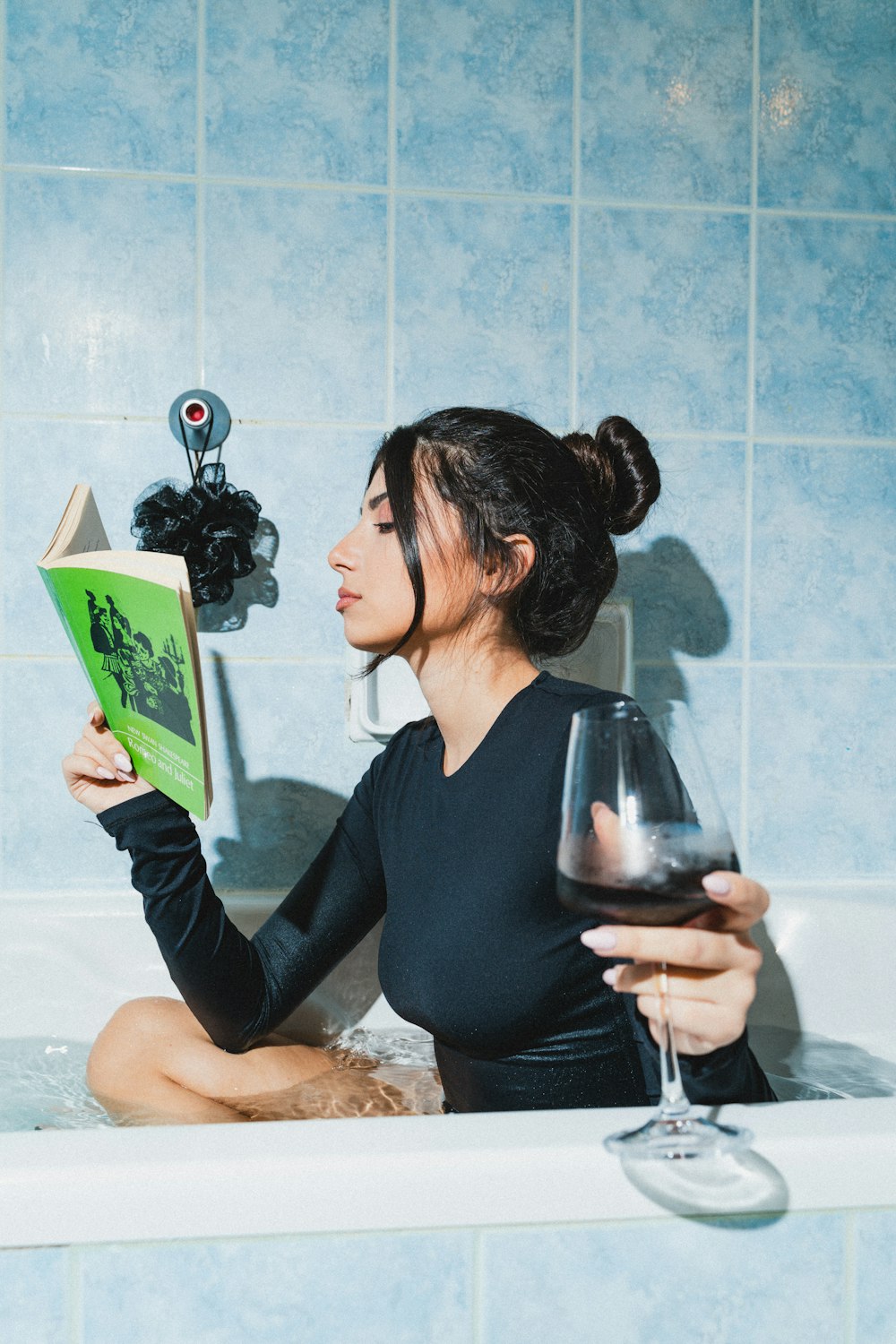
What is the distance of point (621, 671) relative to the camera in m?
1.53

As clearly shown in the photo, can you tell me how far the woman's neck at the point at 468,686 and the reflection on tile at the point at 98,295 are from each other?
69 centimetres

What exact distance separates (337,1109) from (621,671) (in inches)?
28.1

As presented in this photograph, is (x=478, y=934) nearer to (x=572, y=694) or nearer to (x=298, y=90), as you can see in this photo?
(x=572, y=694)

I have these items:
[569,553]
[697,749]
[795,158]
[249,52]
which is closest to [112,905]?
[569,553]

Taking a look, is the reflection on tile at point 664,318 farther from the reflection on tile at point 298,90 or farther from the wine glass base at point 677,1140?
the wine glass base at point 677,1140

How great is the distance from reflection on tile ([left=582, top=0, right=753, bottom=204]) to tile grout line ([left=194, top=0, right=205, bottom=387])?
1.80 ft

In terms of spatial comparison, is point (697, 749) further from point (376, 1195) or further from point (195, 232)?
point (195, 232)

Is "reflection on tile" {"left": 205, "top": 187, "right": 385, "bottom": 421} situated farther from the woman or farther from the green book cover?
the green book cover

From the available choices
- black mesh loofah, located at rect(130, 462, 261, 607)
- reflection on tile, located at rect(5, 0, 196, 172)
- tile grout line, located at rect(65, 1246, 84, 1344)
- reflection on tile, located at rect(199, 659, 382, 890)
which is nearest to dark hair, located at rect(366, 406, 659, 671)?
black mesh loofah, located at rect(130, 462, 261, 607)

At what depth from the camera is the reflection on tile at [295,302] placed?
151cm

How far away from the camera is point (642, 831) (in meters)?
0.54

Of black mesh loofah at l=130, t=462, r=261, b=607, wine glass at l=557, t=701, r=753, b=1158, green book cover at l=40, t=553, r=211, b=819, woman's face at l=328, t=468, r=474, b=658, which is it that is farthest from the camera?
black mesh loofah at l=130, t=462, r=261, b=607

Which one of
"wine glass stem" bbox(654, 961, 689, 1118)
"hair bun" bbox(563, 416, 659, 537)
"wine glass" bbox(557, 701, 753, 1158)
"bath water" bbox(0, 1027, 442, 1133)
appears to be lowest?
"bath water" bbox(0, 1027, 442, 1133)

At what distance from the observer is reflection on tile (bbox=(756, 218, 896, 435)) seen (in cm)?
161
